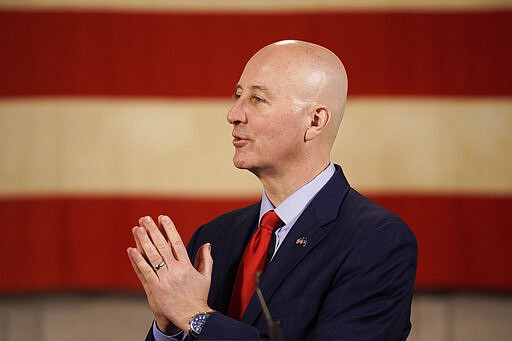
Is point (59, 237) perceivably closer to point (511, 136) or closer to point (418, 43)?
point (418, 43)

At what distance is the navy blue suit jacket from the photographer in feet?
4.05

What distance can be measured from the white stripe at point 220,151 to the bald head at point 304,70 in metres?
1.58

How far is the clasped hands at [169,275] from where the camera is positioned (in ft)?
4.13

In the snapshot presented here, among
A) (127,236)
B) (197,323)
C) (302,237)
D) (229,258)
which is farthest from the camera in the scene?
(127,236)

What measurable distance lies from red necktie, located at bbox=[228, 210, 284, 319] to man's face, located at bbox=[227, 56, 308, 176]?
0.10 m

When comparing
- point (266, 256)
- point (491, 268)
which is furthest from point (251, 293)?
point (491, 268)

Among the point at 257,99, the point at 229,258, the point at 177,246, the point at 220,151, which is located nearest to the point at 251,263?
the point at 229,258

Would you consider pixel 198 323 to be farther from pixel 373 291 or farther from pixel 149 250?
pixel 373 291

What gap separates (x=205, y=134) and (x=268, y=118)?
1.64m

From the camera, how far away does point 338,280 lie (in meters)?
1.28

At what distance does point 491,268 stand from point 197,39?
143cm

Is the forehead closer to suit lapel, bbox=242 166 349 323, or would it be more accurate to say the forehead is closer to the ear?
the ear

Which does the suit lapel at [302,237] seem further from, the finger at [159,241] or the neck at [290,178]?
the finger at [159,241]

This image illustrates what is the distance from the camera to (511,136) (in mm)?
2994
